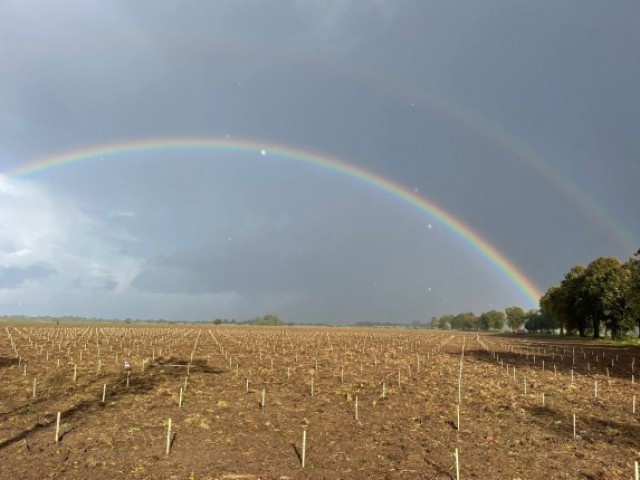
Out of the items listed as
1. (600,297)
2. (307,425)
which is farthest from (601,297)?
(307,425)

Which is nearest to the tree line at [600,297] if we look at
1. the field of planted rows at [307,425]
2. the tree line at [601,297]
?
the tree line at [601,297]

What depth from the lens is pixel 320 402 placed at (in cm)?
2275

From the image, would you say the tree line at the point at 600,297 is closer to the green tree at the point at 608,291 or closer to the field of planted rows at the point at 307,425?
the green tree at the point at 608,291

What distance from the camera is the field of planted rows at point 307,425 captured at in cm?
1479

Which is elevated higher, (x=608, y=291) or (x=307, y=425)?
(x=608, y=291)

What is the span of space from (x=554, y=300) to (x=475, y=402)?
11557cm

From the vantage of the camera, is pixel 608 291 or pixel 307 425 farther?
pixel 608 291

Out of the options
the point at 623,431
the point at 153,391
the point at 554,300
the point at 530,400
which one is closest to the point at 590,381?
the point at 530,400

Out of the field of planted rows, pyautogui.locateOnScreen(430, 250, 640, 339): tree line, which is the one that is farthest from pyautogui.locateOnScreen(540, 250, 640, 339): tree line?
the field of planted rows

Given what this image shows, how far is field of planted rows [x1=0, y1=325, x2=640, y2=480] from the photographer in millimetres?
14789

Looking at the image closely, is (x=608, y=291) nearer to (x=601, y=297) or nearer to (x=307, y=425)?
(x=601, y=297)

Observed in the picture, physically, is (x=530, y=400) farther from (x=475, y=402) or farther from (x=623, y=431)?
(x=623, y=431)

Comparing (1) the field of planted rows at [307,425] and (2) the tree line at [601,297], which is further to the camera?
(2) the tree line at [601,297]

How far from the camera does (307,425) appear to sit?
62.1ft
